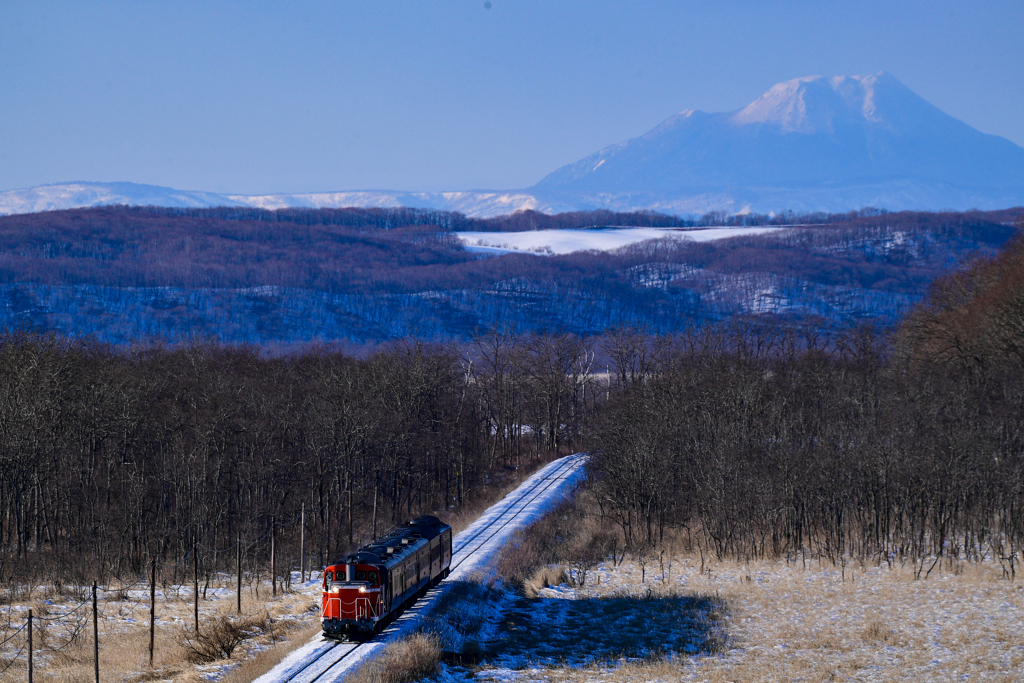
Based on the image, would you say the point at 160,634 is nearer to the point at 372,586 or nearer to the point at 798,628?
the point at 372,586

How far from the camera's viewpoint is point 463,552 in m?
47.8

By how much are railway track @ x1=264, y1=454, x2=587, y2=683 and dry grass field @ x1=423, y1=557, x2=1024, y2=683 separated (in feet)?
10.4

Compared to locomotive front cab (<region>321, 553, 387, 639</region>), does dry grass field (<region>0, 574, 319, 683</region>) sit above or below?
below

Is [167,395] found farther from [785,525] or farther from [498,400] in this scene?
[785,525]

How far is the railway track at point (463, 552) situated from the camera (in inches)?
1070

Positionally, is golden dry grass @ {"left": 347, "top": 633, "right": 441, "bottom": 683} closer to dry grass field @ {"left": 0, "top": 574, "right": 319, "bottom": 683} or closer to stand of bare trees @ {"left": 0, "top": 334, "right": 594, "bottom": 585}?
dry grass field @ {"left": 0, "top": 574, "right": 319, "bottom": 683}

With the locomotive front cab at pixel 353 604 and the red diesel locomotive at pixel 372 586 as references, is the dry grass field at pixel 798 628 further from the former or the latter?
the red diesel locomotive at pixel 372 586

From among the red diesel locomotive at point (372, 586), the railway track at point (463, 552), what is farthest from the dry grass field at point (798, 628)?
the red diesel locomotive at point (372, 586)

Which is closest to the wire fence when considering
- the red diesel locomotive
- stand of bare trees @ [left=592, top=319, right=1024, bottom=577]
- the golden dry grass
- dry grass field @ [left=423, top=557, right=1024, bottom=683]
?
the red diesel locomotive

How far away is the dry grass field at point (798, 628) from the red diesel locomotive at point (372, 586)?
340 cm

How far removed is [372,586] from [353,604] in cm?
86

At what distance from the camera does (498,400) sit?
101562mm

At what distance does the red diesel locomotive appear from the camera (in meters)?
30.7

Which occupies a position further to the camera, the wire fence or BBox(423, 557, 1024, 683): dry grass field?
the wire fence
